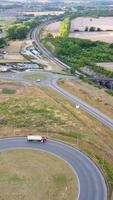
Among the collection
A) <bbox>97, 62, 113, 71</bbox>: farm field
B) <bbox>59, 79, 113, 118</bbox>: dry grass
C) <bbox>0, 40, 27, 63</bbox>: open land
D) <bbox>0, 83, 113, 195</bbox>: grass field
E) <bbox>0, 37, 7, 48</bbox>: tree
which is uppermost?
<bbox>0, 37, 7, 48</bbox>: tree

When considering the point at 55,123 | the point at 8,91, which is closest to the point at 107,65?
the point at 8,91

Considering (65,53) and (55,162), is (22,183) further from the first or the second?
(65,53)

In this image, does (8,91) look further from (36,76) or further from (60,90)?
(36,76)

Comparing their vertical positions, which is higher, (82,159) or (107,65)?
(107,65)

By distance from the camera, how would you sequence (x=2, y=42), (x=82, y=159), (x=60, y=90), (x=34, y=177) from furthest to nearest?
(x=2, y=42) < (x=60, y=90) < (x=82, y=159) < (x=34, y=177)

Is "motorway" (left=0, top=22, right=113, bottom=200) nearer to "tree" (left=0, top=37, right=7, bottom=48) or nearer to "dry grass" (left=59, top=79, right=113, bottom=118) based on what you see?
"dry grass" (left=59, top=79, right=113, bottom=118)

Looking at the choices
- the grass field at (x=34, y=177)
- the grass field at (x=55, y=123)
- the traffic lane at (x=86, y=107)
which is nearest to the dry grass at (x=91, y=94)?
the traffic lane at (x=86, y=107)

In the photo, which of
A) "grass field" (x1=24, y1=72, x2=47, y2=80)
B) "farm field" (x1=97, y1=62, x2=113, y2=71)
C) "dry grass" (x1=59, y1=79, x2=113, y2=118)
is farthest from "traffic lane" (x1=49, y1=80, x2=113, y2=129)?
"farm field" (x1=97, y1=62, x2=113, y2=71)
